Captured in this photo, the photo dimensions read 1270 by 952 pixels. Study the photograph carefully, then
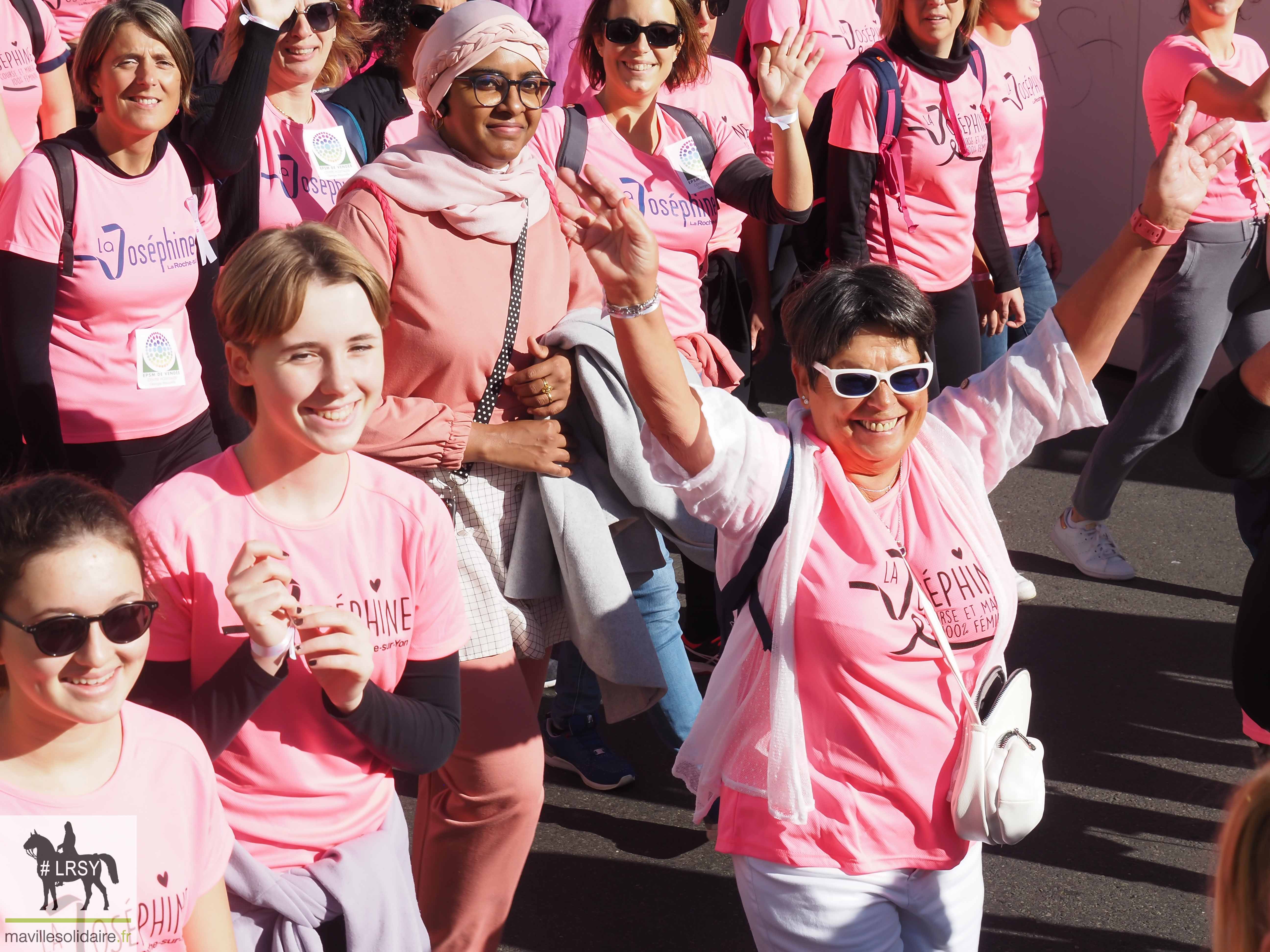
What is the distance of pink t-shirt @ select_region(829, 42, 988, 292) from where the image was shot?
4.59m

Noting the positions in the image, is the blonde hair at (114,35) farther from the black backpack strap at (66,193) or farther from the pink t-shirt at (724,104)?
Answer: the pink t-shirt at (724,104)

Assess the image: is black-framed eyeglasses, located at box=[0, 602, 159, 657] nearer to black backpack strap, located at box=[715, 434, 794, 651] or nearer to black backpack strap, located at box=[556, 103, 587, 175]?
black backpack strap, located at box=[715, 434, 794, 651]

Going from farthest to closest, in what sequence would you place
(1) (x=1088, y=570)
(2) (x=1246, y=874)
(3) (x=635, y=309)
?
(1) (x=1088, y=570)
(3) (x=635, y=309)
(2) (x=1246, y=874)

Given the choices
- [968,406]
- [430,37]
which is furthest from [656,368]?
[430,37]

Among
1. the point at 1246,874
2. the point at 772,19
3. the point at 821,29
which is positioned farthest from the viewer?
the point at 821,29

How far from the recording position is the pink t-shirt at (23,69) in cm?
453

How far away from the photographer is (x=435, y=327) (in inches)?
113

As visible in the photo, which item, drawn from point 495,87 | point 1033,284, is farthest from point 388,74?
point 1033,284

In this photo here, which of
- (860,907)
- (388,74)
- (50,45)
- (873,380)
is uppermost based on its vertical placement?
Answer: (50,45)

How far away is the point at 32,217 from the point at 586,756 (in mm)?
2053

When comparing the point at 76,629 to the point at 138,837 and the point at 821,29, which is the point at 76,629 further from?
the point at 821,29

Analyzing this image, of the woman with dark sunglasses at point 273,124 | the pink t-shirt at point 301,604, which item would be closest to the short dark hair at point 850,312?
the pink t-shirt at point 301,604

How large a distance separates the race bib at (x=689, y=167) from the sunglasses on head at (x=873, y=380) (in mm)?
1753

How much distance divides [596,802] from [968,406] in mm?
1846
